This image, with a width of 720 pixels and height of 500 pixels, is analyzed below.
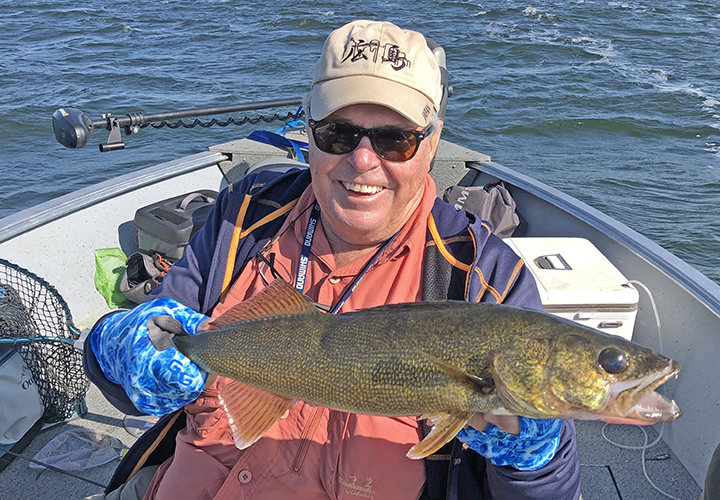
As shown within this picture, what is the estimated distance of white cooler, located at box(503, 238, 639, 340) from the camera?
3549mm

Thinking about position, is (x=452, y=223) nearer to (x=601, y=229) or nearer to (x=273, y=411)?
(x=273, y=411)

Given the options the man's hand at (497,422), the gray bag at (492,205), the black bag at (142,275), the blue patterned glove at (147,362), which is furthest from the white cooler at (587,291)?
the black bag at (142,275)

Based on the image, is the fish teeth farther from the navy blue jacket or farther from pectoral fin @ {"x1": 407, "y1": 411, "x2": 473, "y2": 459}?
pectoral fin @ {"x1": 407, "y1": 411, "x2": 473, "y2": 459}

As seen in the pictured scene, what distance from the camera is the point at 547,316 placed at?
199cm

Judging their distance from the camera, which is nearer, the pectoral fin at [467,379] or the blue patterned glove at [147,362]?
the pectoral fin at [467,379]

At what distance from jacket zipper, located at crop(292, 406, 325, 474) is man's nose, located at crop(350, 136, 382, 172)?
94 cm

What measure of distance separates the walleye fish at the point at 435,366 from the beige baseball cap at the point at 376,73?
2.73ft

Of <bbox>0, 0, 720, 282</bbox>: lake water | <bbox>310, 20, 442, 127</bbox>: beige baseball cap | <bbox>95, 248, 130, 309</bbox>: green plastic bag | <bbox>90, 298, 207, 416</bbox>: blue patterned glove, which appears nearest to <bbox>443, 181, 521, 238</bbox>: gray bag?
<bbox>310, 20, 442, 127</bbox>: beige baseball cap

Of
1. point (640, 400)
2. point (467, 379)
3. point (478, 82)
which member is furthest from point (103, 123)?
point (478, 82)

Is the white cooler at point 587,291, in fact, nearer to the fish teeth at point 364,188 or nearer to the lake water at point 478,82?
the fish teeth at point 364,188

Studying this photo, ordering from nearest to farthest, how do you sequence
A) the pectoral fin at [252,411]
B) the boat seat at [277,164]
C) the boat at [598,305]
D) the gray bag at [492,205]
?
the pectoral fin at [252,411] → the boat at [598,305] → the gray bag at [492,205] → the boat seat at [277,164]

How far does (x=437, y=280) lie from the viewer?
242cm

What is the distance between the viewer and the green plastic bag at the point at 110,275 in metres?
4.80

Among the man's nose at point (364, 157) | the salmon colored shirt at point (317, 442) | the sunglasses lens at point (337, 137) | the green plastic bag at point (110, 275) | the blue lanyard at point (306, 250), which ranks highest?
the sunglasses lens at point (337, 137)
